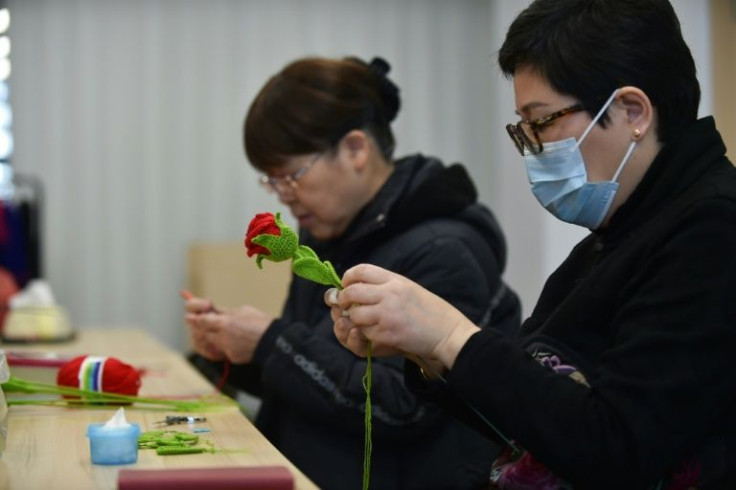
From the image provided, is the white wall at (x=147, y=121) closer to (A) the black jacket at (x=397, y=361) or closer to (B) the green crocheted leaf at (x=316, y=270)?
(A) the black jacket at (x=397, y=361)

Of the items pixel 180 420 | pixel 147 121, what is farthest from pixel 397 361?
pixel 147 121

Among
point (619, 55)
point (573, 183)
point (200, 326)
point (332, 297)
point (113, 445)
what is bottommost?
point (200, 326)

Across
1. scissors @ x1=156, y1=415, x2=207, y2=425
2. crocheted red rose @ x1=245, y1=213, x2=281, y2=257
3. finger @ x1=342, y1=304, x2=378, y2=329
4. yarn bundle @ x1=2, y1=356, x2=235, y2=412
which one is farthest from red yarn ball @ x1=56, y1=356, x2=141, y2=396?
finger @ x1=342, y1=304, x2=378, y2=329

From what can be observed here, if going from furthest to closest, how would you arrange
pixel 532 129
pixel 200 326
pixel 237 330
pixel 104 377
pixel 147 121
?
pixel 147 121 < pixel 200 326 < pixel 237 330 < pixel 104 377 < pixel 532 129

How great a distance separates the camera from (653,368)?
1.11 meters

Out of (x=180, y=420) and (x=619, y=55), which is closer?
(x=619, y=55)

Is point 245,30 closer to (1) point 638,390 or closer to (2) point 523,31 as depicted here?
(2) point 523,31

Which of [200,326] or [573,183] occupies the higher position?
[573,183]

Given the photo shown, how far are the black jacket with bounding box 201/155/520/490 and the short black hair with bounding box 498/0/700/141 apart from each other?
695 millimetres

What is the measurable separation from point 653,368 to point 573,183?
1.01 ft

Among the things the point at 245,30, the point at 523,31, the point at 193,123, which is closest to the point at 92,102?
the point at 193,123

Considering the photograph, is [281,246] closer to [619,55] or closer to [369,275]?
[369,275]

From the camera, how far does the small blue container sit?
124cm

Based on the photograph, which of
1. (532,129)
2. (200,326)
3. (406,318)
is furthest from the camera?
(200,326)
